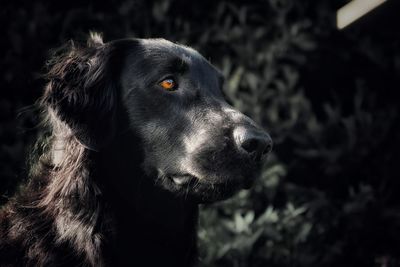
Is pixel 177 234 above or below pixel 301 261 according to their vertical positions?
above

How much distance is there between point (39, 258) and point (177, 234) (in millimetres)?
681

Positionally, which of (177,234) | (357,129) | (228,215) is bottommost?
(228,215)

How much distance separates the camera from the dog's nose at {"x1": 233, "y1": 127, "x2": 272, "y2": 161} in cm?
279

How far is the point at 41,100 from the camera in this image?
3.12 m

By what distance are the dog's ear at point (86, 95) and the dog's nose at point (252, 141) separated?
24.5 inches

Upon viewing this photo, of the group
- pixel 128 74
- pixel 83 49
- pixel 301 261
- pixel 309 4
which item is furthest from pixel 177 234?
pixel 309 4

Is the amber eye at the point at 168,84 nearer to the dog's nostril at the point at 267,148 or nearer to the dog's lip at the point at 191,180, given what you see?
the dog's lip at the point at 191,180

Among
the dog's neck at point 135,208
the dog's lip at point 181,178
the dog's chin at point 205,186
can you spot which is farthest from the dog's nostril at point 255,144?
the dog's neck at point 135,208

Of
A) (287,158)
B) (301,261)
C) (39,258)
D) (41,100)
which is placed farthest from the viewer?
(287,158)

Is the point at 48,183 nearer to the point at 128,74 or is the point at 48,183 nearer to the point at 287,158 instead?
the point at 128,74

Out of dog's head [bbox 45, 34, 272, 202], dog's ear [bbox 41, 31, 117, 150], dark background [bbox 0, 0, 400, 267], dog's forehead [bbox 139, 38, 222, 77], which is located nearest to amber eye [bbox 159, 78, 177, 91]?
dog's head [bbox 45, 34, 272, 202]

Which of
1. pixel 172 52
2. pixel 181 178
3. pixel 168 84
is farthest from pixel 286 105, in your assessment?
pixel 181 178

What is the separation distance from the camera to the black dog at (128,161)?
9.53ft

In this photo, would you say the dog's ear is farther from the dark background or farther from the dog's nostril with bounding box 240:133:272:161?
the dark background
